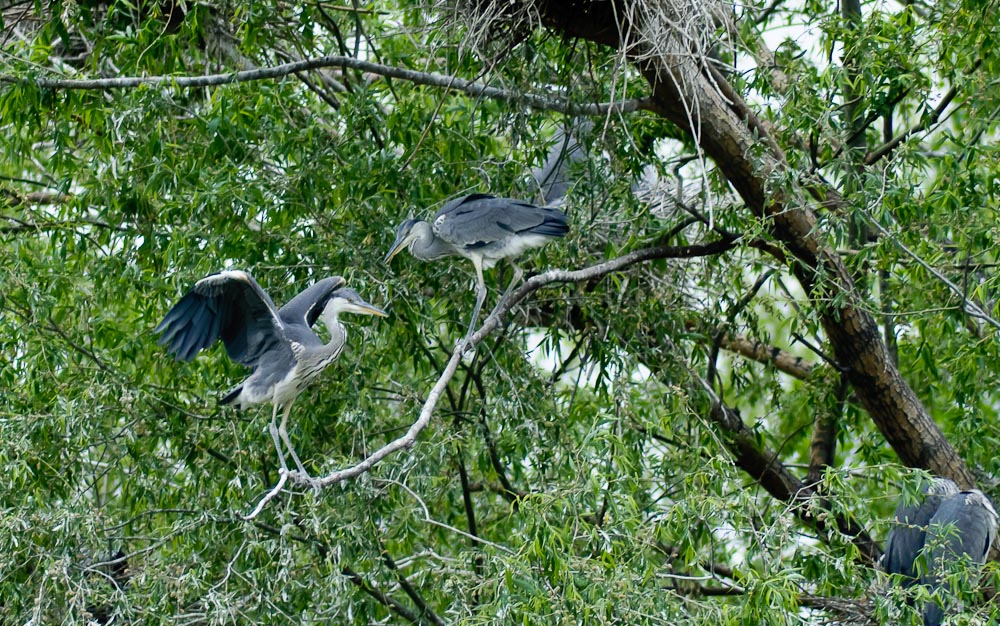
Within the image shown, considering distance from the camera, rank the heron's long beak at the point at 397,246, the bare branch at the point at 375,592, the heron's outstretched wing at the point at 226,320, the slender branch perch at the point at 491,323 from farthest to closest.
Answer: the heron's long beak at the point at 397,246
the bare branch at the point at 375,592
the heron's outstretched wing at the point at 226,320
the slender branch perch at the point at 491,323

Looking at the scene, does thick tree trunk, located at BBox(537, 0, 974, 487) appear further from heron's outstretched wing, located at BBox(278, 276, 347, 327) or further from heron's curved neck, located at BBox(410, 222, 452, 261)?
Answer: heron's outstretched wing, located at BBox(278, 276, 347, 327)

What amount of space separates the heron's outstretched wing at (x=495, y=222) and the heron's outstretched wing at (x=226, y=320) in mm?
894

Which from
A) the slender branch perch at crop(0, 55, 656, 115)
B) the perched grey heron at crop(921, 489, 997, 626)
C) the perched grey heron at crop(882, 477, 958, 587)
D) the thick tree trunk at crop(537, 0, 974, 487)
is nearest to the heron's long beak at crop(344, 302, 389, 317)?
the slender branch perch at crop(0, 55, 656, 115)

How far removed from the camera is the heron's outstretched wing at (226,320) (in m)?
4.68

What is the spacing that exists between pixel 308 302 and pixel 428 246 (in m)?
0.65

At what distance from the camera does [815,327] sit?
614 cm

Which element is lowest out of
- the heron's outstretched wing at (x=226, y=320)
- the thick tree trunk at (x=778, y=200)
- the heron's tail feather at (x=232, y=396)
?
the heron's tail feather at (x=232, y=396)

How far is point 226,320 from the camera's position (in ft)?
16.1

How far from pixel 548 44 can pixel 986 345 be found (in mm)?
2490

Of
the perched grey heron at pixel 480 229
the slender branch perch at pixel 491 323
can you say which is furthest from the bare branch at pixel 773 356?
the perched grey heron at pixel 480 229

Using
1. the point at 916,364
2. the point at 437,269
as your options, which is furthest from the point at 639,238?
the point at 916,364

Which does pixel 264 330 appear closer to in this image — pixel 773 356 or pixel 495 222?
pixel 495 222

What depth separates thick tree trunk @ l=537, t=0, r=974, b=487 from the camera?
5.15m

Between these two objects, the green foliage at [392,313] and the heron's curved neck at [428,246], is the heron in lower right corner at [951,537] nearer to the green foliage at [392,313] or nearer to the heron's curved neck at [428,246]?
the green foliage at [392,313]
